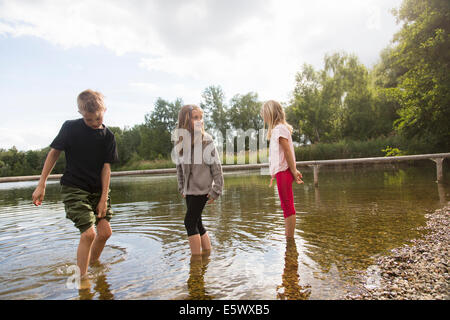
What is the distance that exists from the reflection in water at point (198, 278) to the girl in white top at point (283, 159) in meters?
1.19

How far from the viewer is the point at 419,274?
8.73 ft

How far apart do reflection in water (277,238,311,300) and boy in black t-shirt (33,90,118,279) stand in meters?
1.76

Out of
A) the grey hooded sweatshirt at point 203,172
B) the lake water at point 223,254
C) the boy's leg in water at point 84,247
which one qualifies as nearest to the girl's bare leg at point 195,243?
the lake water at point 223,254

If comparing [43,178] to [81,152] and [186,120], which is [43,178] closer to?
[81,152]

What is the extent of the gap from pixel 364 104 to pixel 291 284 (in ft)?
130

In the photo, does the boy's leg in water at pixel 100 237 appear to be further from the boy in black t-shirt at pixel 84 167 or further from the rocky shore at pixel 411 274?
the rocky shore at pixel 411 274

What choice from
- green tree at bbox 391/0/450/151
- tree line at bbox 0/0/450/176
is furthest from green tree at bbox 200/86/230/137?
green tree at bbox 391/0/450/151

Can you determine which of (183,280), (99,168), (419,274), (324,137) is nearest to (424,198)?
(419,274)

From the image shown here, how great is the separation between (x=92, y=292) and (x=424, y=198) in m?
6.82

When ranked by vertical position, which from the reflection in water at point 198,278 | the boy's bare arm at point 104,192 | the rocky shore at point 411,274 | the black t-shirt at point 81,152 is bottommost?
the reflection in water at point 198,278

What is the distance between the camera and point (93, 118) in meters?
2.99

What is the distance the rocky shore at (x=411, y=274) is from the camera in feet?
7.63

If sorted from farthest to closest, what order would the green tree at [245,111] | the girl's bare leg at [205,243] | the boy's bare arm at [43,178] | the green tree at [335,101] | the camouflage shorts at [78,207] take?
the green tree at [245,111] < the green tree at [335,101] < the girl's bare leg at [205,243] < the camouflage shorts at [78,207] < the boy's bare arm at [43,178]
